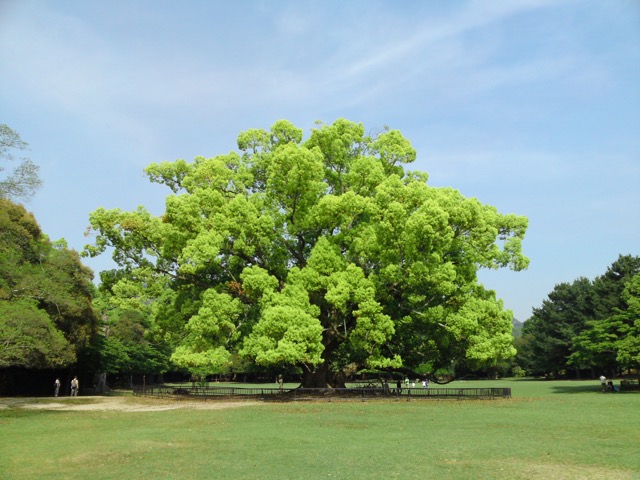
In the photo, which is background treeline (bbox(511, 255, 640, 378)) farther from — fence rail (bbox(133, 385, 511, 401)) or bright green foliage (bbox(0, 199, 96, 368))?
bright green foliage (bbox(0, 199, 96, 368))

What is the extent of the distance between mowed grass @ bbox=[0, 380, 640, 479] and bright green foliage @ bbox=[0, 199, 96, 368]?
3333 mm

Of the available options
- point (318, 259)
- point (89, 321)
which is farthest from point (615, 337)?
point (89, 321)

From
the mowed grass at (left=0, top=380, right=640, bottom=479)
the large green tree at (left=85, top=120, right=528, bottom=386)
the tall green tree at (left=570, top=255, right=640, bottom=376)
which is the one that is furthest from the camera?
the tall green tree at (left=570, top=255, right=640, bottom=376)

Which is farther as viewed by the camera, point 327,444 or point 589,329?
point 589,329

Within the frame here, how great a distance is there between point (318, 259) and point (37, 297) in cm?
1403

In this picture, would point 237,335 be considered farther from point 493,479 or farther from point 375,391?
point 493,479

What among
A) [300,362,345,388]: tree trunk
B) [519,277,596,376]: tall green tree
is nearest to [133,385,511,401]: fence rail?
[300,362,345,388]: tree trunk

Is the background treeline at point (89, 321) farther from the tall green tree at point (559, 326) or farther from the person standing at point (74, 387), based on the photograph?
the tall green tree at point (559, 326)

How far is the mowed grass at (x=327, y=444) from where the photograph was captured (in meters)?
10.1

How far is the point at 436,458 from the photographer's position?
1112 cm

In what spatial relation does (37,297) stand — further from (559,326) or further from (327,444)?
(559,326)

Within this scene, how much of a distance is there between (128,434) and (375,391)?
1532 centimetres

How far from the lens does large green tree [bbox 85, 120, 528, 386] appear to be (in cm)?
2714

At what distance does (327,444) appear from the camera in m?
13.3
